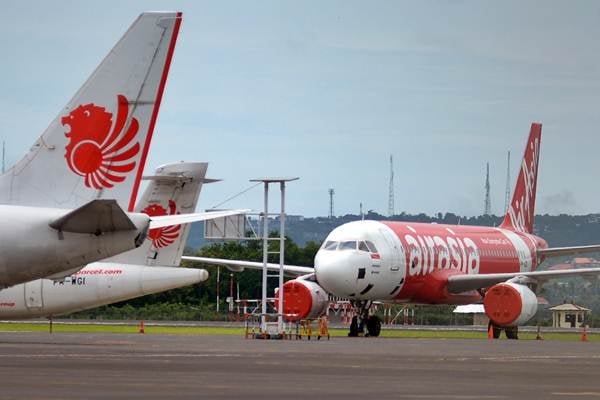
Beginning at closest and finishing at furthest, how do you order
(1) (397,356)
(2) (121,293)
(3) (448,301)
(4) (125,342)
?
(1) (397,356)
(4) (125,342)
(2) (121,293)
(3) (448,301)

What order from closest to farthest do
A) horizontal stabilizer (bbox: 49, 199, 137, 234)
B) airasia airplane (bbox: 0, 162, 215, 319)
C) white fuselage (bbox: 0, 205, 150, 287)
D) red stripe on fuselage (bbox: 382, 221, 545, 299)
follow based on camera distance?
1. horizontal stabilizer (bbox: 49, 199, 137, 234)
2. white fuselage (bbox: 0, 205, 150, 287)
3. airasia airplane (bbox: 0, 162, 215, 319)
4. red stripe on fuselage (bbox: 382, 221, 545, 299)

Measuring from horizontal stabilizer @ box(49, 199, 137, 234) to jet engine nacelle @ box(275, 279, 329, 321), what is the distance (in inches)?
1111

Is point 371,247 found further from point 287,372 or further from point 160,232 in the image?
point 287,372

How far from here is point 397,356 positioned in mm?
35562

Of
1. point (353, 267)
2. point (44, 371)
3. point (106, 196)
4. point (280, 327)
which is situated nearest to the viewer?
point (44, 371)

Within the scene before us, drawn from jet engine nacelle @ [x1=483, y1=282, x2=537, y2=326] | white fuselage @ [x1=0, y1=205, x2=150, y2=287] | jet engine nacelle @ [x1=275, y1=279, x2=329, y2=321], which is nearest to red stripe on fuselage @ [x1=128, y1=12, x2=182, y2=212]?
white fuselage @ [x1=0, y1=205, x2=150, y2=287]

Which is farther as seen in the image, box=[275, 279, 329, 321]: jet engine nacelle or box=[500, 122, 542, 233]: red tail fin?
box=[500, 122, 542, 233]: red tail fin

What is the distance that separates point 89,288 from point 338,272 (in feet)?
37.8

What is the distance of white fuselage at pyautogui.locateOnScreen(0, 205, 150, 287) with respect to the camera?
29.4 meters

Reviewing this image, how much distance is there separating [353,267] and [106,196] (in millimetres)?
25454

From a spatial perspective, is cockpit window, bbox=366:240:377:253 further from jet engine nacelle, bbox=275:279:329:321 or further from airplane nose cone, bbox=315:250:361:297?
jet engine nacelle, bbox=275:279:329:321

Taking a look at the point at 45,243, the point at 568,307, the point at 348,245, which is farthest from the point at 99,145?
the point at 568,307

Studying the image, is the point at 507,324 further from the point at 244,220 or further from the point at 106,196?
the point at 106,196

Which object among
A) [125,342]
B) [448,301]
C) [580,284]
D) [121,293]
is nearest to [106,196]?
[125,342]
